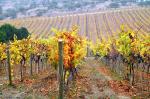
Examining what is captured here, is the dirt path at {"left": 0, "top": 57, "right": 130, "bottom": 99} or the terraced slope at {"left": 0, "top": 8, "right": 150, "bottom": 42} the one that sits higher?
the dirt path at {"left": 0, "top": 57, "right": 130, "bottom": 99}

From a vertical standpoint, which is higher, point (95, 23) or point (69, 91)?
point (69, 91)

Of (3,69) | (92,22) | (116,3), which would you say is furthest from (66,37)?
(116,3)

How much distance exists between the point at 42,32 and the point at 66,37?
72334mm

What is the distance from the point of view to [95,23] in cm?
11194

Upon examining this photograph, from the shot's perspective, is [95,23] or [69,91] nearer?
[69,91]

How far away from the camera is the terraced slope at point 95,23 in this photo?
318 feet

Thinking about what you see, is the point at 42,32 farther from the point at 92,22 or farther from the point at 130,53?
the point at 130,53

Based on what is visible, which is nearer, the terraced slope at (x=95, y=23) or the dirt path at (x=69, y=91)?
the dirt path at (x=69, y=91)

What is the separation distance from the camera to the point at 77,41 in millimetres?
28531

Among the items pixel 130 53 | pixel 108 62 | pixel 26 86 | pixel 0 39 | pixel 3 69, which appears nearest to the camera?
pixel 26 86

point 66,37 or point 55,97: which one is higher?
point 66,37

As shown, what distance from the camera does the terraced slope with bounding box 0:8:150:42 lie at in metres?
96.9

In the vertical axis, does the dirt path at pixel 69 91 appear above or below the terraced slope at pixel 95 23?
above

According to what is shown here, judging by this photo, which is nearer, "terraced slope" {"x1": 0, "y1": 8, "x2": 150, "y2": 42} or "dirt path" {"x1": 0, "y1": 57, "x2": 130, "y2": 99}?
"dirt path" {"x1": 0, "y1": 57, "x2": 130, "y2": 99}
